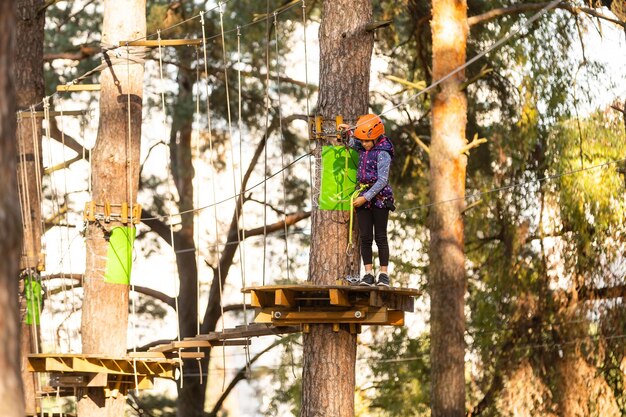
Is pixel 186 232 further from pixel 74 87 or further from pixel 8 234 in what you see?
pixel 8 234

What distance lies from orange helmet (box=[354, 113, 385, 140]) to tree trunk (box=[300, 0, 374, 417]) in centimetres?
29

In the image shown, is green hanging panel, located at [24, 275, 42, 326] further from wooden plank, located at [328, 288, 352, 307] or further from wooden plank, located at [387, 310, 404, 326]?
wooden plank, located at [328, 288, 352, 307]

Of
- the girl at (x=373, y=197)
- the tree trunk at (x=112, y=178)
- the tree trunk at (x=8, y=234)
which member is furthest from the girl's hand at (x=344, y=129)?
the tree trunk at (x=8, y=234)

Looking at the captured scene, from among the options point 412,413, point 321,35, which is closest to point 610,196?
point 412,413

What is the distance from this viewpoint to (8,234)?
10.3 feet

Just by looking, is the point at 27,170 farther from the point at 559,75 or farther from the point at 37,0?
the point at 559,75

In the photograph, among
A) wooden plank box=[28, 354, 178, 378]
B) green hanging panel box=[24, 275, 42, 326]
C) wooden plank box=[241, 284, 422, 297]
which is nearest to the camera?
wooden plank box=[241, 284, 422, 297]

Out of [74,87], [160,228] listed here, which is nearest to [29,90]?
[74,87]

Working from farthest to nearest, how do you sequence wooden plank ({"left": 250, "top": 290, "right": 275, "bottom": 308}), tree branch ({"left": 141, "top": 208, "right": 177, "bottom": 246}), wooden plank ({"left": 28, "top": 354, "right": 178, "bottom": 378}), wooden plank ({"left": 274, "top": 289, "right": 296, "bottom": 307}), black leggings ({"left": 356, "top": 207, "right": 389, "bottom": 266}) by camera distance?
tree branch ({"left": 141, "top": 208, "right": 177, "bottom": 246}) → wooden plank ({"left": 28, "top": 354, "right": 178, "bottom": 378}) → black leggings ({"left": 356, "top": 207, "right": 389, "bottom": 266}) → wooden plank ({"left": 250, "top": 290, "right": 275, "bottom": 308}) → wooden plank ({"left": 274, "top": 289, "right": 296, "bottom": 307})

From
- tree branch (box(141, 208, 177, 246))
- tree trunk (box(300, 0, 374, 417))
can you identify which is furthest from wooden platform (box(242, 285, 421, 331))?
tree branch (box(141, 208, 177, 246))

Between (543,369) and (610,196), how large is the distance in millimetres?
2587

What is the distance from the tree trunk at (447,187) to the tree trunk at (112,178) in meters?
3.92

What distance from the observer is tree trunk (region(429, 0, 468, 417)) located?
12344mm

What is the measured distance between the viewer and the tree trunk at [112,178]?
A: 921 centimetres
